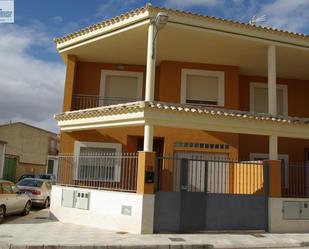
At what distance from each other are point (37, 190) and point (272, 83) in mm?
11518

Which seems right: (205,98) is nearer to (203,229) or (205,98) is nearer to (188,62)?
(188,62)

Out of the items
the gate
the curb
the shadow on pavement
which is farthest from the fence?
the shadow on pavement

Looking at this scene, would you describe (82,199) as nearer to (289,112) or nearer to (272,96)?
(272,96)

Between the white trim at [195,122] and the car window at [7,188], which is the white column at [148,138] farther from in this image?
the car window at [7,188]

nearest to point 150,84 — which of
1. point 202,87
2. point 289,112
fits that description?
point 202,87

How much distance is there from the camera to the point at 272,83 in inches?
545

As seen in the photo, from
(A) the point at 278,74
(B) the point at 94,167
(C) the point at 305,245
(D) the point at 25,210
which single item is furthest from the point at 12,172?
(C) the point at 305,245

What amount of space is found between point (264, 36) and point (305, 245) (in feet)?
23.8

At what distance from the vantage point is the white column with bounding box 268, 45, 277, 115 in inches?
542

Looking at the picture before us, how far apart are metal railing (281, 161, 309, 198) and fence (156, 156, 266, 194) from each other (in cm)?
229

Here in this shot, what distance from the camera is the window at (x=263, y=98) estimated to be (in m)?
17.4

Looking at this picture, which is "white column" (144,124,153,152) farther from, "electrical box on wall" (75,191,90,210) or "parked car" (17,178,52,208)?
"parked car" (17,178,52,208)

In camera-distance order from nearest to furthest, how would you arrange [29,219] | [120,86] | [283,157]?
[29,219] → [120,86] → [283,157]

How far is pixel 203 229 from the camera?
41.1 feet
